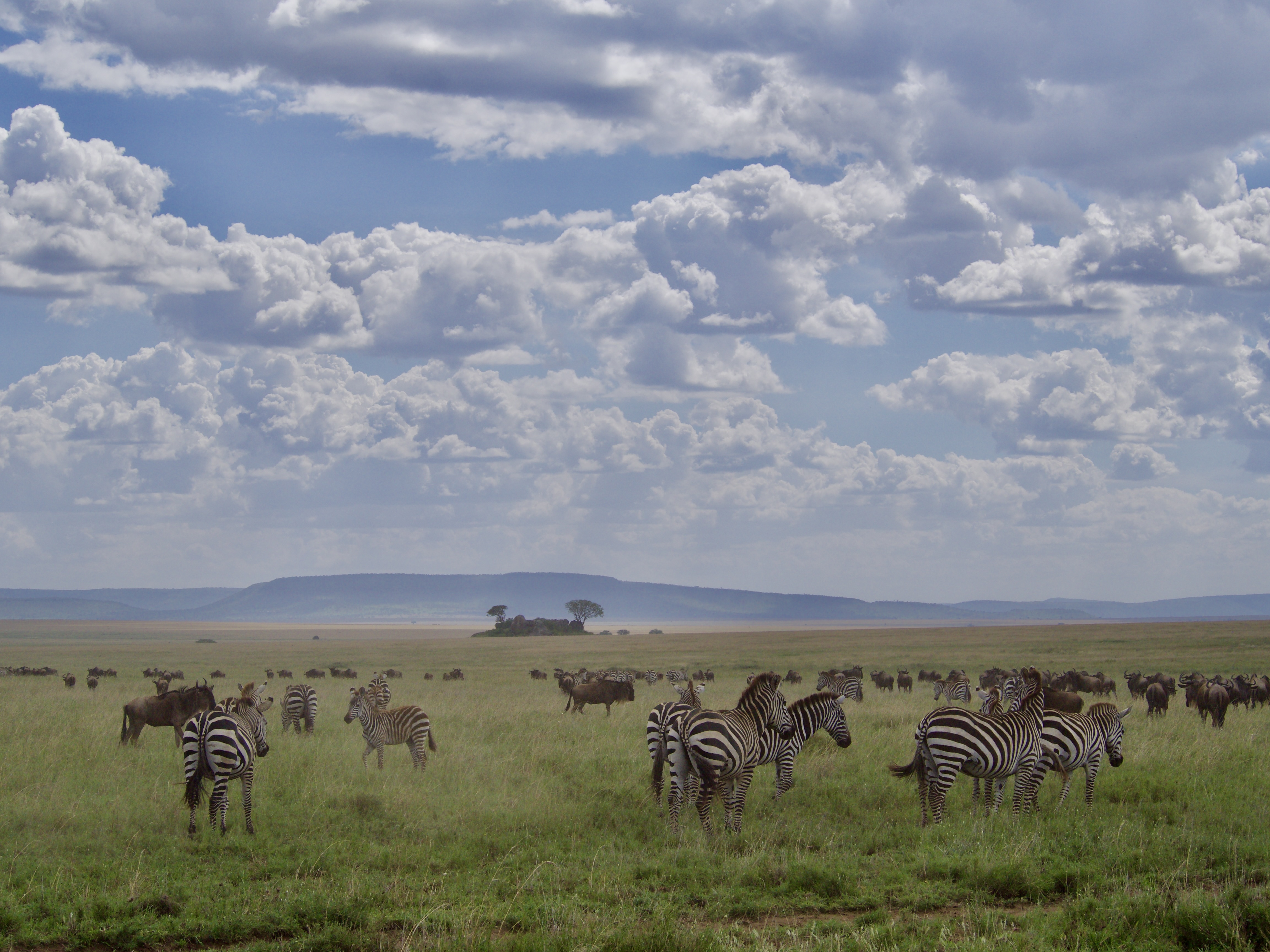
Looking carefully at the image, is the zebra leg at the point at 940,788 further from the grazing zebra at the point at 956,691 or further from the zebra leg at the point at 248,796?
the grazing zebra at the point at 956,691

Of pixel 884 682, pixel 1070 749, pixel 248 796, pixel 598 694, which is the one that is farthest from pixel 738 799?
pixel 884 682

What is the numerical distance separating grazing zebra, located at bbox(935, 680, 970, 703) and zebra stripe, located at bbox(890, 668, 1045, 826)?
61.4 ft

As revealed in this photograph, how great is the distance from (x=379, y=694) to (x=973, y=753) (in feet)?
44.9

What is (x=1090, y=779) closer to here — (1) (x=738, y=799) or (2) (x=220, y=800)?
(1) (x=738, y=799)

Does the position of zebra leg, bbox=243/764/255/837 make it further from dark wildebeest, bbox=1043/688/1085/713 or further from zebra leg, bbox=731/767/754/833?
dark wildebeest, bbox=1043/688/1085/713

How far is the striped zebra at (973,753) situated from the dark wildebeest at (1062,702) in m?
9.19

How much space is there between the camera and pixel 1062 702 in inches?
890

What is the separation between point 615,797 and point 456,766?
4.31m

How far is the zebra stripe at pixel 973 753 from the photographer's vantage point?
1311cm

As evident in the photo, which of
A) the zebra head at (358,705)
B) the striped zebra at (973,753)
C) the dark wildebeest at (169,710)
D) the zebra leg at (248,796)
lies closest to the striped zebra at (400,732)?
the zebra head at (358,705)

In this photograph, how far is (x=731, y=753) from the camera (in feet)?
42.0

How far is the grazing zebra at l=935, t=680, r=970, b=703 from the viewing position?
32.2 meters

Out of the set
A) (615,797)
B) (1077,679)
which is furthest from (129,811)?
(1077,679)

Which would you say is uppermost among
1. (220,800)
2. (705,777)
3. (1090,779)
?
(705,777)
